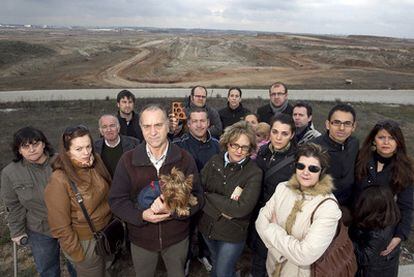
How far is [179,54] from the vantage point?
4009 centimetres

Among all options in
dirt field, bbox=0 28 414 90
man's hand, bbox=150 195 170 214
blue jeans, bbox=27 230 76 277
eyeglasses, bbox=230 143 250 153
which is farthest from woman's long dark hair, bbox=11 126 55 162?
Result: dirt field, bbox=0 28 414 90

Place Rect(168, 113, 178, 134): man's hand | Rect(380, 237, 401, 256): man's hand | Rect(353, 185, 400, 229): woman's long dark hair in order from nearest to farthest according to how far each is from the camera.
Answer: Rect(353, 185, 400, 229): woman's long dark hair → Rect(380, 237, 401, 256): man's hand → Rect(168, 113, 178, 134): man's hand

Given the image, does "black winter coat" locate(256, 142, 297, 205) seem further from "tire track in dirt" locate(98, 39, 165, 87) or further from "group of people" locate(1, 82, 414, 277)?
"tire track in dirt" locate(98, 39, 165, 87)

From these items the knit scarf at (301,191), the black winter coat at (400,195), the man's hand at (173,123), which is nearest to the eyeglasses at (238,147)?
the knit scarf at (301,191)

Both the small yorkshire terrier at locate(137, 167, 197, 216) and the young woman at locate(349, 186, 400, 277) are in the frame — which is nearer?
the small yorkshire terrier at locate(137, 167, 197, 216)

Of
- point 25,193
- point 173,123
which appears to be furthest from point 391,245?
point 25,193

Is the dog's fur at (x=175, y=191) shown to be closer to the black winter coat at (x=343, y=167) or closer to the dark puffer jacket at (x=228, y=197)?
→ the dark puffer jacket at (x=228, y=197)

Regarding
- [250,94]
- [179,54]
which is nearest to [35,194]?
[250,94]

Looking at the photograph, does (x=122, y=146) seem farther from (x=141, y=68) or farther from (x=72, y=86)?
(x=141, y=68)

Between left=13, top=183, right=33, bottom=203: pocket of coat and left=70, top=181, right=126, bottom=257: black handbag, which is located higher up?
left=13, top=183, right=33, bottom=203: pocket of coat

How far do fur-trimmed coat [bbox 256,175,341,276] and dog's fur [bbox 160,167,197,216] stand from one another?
2.31 feet

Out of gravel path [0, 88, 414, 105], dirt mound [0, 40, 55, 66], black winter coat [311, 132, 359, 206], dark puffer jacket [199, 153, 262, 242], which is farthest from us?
dirt mound [0, 40, 55, 66]

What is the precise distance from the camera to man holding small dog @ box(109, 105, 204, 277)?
2.54 meters

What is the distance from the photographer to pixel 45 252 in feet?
A: 10.6
